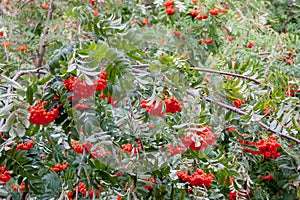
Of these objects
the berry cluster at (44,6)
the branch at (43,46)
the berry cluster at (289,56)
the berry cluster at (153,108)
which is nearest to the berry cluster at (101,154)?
the berry cluster at (153,108)

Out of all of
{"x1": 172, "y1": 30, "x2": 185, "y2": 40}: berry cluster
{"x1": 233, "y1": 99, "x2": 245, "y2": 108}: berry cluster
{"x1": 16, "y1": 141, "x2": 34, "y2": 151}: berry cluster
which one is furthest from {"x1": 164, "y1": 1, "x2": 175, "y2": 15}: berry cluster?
{"x1": 16, "y1": 141, "x2": 34, "y2": 151}: berry cluster

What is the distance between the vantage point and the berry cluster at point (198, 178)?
1.51 m

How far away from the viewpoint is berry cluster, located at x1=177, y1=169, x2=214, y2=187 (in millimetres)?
1514

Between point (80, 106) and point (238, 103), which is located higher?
point (80, 106)

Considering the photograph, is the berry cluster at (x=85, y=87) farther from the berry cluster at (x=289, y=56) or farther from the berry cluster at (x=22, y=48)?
the berry cluster at (x=22, y=48)

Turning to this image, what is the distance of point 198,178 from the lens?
4.97 feet

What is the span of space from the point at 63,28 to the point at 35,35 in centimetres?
43

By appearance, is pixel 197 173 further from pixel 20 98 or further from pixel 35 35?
pixel 35 35

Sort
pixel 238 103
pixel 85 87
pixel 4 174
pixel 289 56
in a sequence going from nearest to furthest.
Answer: pixel 85 87 < pixel 4 174 < pixel 238 103 < pixel 289 56

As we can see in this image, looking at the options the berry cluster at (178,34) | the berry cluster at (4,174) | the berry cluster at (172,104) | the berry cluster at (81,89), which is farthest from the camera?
the berry cluster at (178,34)

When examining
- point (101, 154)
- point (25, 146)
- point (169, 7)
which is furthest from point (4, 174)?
point (169, 7)

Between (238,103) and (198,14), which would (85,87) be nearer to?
(238,103)

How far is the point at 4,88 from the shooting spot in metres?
1.37

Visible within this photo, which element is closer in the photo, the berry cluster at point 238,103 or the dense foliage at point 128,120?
the dense foliage at point 128,120
